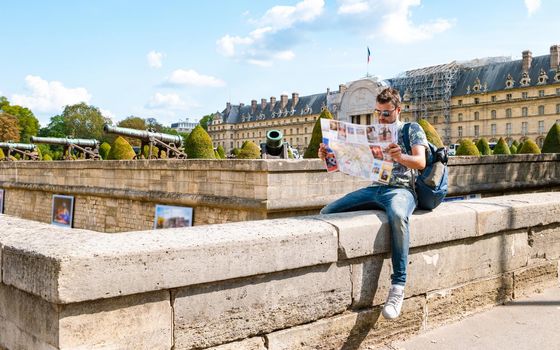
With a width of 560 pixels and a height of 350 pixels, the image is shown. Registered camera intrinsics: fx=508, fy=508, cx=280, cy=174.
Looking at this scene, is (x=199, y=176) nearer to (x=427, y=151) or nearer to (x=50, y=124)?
(x=427, y=151)

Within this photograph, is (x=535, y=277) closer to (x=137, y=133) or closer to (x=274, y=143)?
(x=274, y=143)

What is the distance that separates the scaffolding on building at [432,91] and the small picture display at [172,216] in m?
76.5

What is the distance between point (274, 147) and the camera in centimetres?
1234

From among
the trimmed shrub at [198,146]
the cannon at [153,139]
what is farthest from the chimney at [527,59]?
the cannon at [153,139]

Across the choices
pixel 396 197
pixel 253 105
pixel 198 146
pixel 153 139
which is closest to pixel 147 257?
pixel 396 197

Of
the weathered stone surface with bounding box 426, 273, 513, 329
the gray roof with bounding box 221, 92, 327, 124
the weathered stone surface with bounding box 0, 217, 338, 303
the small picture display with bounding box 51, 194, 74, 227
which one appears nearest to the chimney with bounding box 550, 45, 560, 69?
the gray roof with bounding box 221, 92, 327, 124

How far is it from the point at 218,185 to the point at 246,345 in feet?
25.8

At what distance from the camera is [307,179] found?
377 inches

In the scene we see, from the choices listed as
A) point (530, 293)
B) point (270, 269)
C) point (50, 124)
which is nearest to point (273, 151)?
point (530, 293)

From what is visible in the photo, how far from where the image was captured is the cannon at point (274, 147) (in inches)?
481

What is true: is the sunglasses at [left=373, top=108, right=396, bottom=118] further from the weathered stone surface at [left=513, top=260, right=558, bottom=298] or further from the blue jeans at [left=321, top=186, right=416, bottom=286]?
the weathered stone surface at [left=513, top=260, right=558, bottom=298]

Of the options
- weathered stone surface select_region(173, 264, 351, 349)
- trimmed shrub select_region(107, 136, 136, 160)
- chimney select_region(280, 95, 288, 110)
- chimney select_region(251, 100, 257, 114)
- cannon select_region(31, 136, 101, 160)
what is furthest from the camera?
chimney select_region(251, 100, 257, 114)

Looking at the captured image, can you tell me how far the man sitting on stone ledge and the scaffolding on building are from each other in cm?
8293

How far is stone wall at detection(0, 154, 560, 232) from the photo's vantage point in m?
9.41
